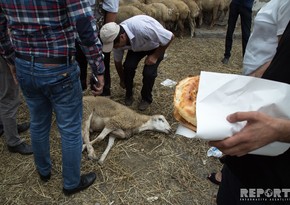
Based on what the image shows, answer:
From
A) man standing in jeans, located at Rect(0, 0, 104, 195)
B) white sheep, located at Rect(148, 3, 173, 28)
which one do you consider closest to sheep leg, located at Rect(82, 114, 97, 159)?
man standing in jeans, located at Rect(0, 0, 104, 195)

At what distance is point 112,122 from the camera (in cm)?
341

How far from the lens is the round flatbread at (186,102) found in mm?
1067

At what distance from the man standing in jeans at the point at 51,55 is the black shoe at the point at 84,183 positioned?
36cm

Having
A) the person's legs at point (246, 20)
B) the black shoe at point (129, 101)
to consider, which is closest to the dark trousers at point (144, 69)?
the black shoe at point (129, 101)

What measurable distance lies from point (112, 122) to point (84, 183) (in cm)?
82

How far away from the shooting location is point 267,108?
0.94 metres

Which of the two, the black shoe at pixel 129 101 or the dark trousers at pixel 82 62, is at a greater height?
the dark trousers at pixel 82 62

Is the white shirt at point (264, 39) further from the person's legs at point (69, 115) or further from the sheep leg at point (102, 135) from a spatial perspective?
the sheep leg at point (102, 135)

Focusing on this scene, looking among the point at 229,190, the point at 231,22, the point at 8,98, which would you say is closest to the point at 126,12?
the point at 231,22

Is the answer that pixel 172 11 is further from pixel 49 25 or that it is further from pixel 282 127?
pixel 282 127

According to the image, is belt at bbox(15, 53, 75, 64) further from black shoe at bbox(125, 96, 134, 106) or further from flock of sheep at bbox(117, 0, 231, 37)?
flock of sheep at bbox(117, 0, 231, 37)

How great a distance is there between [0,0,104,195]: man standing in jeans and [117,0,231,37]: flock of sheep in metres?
3.90

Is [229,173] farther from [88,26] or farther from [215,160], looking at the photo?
[215,160]

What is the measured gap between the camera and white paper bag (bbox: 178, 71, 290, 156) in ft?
3.05
